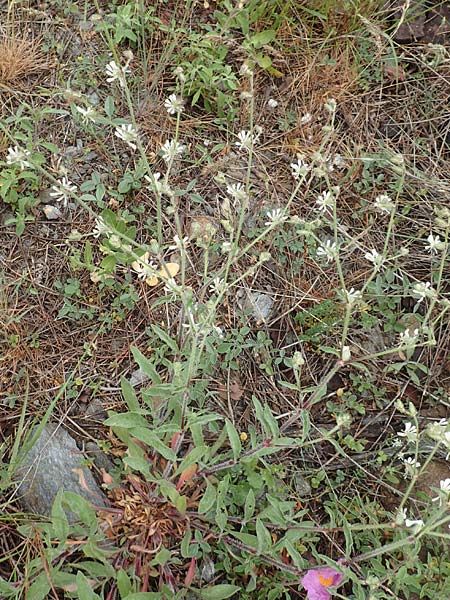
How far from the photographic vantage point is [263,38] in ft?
9.21

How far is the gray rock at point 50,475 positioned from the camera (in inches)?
86.4

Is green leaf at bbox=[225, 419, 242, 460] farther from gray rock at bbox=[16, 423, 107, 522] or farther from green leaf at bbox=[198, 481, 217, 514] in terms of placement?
gray rock at bbox=[16, 423, 107, 522]

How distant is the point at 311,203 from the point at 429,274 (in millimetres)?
606

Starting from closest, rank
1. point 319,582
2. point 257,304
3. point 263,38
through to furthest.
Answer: point 319,582 < point 257,304 < point 263,38

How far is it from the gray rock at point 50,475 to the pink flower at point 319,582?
731 mm

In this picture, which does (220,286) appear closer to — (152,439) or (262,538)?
(152,439)

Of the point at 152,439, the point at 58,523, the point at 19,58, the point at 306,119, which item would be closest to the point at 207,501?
the point at 152,439

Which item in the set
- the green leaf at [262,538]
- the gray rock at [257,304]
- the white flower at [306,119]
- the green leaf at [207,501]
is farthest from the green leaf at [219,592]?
the white flower at [306,119]

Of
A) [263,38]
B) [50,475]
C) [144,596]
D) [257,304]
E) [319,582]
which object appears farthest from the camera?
[263,38]

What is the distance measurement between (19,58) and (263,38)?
1080mm

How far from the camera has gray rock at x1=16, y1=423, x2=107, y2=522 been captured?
2.20 metres

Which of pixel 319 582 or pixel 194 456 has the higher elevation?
pixel 194 456

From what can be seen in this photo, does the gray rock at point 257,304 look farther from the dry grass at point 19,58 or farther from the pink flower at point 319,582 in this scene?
the dry grass at point 19,58

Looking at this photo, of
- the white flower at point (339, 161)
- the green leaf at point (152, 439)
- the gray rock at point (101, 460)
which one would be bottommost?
the gray rock at point (101, 460)
